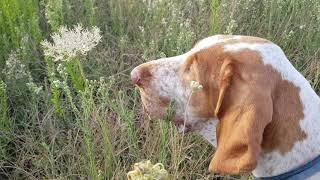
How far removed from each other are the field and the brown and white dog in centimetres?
39

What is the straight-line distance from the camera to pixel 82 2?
3838mm

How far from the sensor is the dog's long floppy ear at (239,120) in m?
1.89

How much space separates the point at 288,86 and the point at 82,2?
6.92 ft

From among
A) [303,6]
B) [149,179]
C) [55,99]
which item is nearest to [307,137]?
[149,179]

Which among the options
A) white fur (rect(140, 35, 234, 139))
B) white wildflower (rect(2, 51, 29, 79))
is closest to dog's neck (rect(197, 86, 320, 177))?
white fur (rect(140, 35, 234, 139))

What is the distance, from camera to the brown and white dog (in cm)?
192

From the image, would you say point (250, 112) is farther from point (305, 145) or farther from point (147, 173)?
point (147, 173)

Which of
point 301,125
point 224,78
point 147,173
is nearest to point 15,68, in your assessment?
point 224,78

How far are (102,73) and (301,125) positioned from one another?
154cm

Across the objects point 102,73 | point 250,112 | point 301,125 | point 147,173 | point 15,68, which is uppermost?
point 147,173

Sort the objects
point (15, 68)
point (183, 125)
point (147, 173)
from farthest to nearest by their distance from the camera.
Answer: point (15, 68) < point (183, 125) < point (147, 173)

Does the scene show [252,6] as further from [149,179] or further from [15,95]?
[149,179]

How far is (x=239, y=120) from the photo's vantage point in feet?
6.42

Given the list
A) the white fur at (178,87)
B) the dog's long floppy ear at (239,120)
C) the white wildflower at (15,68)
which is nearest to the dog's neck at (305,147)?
the dog's long floppy ear at (239,120)
